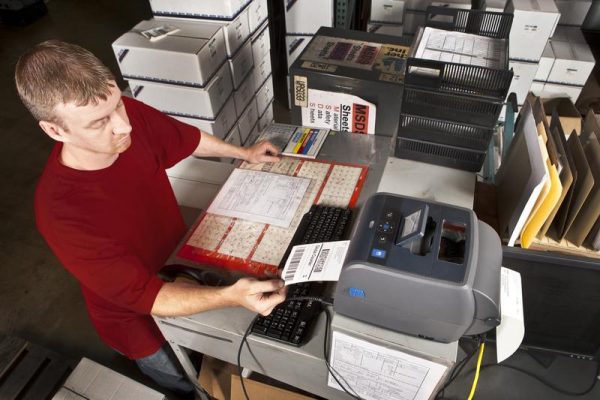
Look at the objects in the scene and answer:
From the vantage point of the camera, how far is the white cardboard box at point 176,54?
6.18ft

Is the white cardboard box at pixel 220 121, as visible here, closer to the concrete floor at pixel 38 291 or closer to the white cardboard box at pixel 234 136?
the white cardboard box at pixel 234 136

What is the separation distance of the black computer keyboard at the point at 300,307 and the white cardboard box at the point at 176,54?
44.7 inches

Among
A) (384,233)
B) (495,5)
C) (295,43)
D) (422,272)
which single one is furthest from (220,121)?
(495,5)

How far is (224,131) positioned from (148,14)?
2997mm

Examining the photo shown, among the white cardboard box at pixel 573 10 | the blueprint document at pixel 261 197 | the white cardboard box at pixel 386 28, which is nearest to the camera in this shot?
the blueprint document at pixel 261 197

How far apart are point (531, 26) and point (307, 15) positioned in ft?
4.27

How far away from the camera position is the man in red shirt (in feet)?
2.95

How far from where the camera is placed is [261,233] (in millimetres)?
1140

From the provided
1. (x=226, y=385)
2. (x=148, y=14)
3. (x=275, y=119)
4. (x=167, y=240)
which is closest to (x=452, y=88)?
(x=167, y=240)

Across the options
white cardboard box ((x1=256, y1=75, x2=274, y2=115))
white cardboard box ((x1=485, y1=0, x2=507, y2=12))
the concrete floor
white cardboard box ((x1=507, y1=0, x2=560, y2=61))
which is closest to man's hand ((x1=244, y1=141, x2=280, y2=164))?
the concrete floor

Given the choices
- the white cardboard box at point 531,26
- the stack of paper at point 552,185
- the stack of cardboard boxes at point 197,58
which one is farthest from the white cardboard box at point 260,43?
the stack of paper at point 552,185

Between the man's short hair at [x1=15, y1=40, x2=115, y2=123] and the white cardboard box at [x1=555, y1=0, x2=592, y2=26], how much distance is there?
2.99 m

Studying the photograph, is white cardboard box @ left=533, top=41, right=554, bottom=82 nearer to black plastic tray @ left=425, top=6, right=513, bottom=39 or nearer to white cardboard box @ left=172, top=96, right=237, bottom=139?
black plastic tray @ left=425, top=6, right=513, bottom=39

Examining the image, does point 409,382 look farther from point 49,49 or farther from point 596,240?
point 49,49
